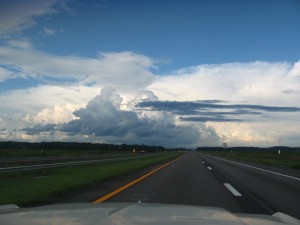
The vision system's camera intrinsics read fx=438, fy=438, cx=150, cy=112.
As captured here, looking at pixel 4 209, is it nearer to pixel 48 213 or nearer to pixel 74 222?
pixel 48 213

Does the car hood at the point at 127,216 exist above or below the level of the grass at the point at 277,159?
below

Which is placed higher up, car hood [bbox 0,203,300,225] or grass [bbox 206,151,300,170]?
grass [bbox 206,151,300,170]

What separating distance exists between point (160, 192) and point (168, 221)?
972cm

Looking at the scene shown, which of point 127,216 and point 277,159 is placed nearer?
point 127,216

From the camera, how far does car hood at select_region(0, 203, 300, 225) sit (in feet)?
15.3

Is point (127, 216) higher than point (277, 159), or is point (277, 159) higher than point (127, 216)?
point (277, 159)

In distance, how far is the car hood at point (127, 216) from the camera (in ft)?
15.3

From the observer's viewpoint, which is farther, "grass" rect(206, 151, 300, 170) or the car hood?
"grass" rect(206, 151, 300, 170)

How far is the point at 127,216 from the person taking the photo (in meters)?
4.84

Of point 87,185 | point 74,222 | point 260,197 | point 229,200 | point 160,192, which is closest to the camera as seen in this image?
point 74,222

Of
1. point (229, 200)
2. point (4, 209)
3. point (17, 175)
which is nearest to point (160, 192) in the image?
point (229, 200)

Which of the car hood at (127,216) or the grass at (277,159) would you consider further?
the grass at (277,159)

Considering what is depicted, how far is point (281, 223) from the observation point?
16.8 ft

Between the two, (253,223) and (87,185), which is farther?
(87,185)
